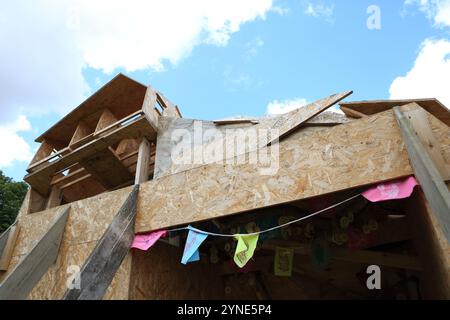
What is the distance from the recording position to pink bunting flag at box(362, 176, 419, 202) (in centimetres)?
349

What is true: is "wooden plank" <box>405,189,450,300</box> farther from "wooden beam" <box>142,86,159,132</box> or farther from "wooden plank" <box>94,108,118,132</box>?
"wooden plank" <box>94,108,118,132</box>

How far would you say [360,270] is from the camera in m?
6.32

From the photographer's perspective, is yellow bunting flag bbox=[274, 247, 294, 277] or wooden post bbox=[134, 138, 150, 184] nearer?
yellow bunting flag bbox=[274, 247, 294, 277]

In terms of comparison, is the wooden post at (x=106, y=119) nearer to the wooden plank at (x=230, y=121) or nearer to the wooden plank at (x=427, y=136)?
the wooden plank at (x=230, y=121)

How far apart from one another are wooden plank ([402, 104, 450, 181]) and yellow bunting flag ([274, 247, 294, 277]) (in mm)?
3043

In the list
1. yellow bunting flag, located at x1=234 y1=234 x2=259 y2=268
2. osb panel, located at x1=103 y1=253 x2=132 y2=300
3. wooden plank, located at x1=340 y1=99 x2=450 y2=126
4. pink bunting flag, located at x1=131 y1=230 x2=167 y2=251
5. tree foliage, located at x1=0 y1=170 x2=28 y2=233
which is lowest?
osb panel, located at x1=103 y1=253 x2=132 y2=300

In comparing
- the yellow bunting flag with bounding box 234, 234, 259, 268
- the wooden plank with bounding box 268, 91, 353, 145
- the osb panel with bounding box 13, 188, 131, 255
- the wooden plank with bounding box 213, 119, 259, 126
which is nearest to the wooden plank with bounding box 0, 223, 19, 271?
the osb panel with bounding box 13, 188, 131, 255

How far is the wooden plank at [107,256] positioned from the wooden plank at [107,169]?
8.54 ft

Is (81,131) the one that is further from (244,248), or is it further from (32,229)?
(244,248)

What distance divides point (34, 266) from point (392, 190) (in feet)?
17.5

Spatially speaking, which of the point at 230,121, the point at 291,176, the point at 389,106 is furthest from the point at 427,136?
the point at 230,121
